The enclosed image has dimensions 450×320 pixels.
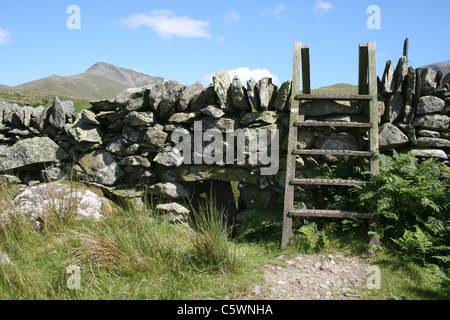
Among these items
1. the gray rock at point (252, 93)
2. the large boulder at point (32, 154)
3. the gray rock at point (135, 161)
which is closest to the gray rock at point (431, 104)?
the gray rock at point (252, 93)

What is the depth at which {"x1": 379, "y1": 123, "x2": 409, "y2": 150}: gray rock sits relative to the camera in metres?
4.82

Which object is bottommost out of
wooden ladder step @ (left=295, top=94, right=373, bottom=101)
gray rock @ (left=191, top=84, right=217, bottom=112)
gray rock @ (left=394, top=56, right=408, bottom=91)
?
wooden ladder step @ (left=295, top=94, right=373, bottom=101)

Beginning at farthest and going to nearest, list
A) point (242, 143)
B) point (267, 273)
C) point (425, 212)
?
point (242, 143)
point (425, 212)
point (267, 273)

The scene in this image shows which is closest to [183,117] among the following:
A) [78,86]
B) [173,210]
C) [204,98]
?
[204,98]

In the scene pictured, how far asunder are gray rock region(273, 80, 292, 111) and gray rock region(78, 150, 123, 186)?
3049mm

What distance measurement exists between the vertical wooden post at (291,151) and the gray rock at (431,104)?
69.2 inches

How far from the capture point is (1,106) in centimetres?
700

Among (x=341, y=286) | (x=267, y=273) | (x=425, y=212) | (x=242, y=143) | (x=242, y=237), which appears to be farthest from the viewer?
(x=242, y=143)

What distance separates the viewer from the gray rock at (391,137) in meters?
4.82
